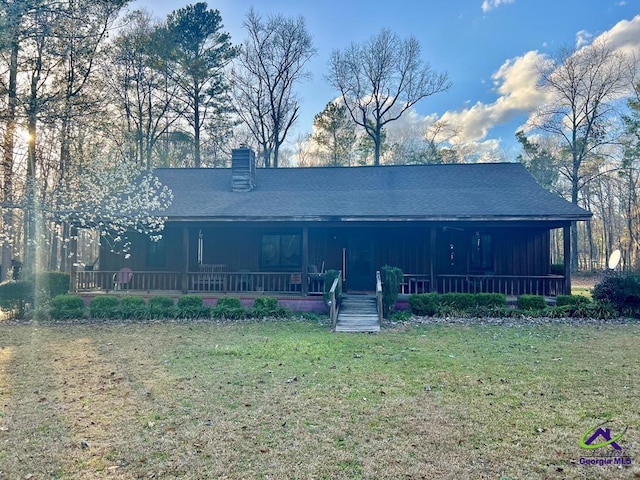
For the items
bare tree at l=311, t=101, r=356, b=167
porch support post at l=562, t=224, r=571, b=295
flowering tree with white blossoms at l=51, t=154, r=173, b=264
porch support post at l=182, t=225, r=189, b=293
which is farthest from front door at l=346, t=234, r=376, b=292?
bare tree at l=311, t=101, r=356, b=167

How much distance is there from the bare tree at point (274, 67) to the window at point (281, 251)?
15456mm

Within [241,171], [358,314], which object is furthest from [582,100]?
[358,314]

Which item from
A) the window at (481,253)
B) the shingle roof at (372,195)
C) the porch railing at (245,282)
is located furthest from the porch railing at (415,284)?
the porch railing at (245,282)

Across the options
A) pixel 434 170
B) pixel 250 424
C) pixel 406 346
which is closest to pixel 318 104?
pixel 434 170

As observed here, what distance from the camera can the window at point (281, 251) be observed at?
1577cm

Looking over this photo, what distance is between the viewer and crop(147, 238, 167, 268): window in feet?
53.0

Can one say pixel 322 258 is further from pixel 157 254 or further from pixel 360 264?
pixel 157 254

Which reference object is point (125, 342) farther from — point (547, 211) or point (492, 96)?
point (492, 96)

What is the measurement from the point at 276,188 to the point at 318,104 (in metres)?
18.7

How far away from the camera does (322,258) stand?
52.3 ft

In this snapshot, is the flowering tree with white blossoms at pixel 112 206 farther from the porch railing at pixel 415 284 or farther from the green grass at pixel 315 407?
the porch railing at pixel 415 284

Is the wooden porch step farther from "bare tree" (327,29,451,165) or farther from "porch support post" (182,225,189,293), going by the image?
"bare tree" (327,29,451,165)

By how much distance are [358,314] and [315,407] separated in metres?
6.90

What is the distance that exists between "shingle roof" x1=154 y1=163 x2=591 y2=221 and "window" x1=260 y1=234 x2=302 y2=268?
55.3 inches
